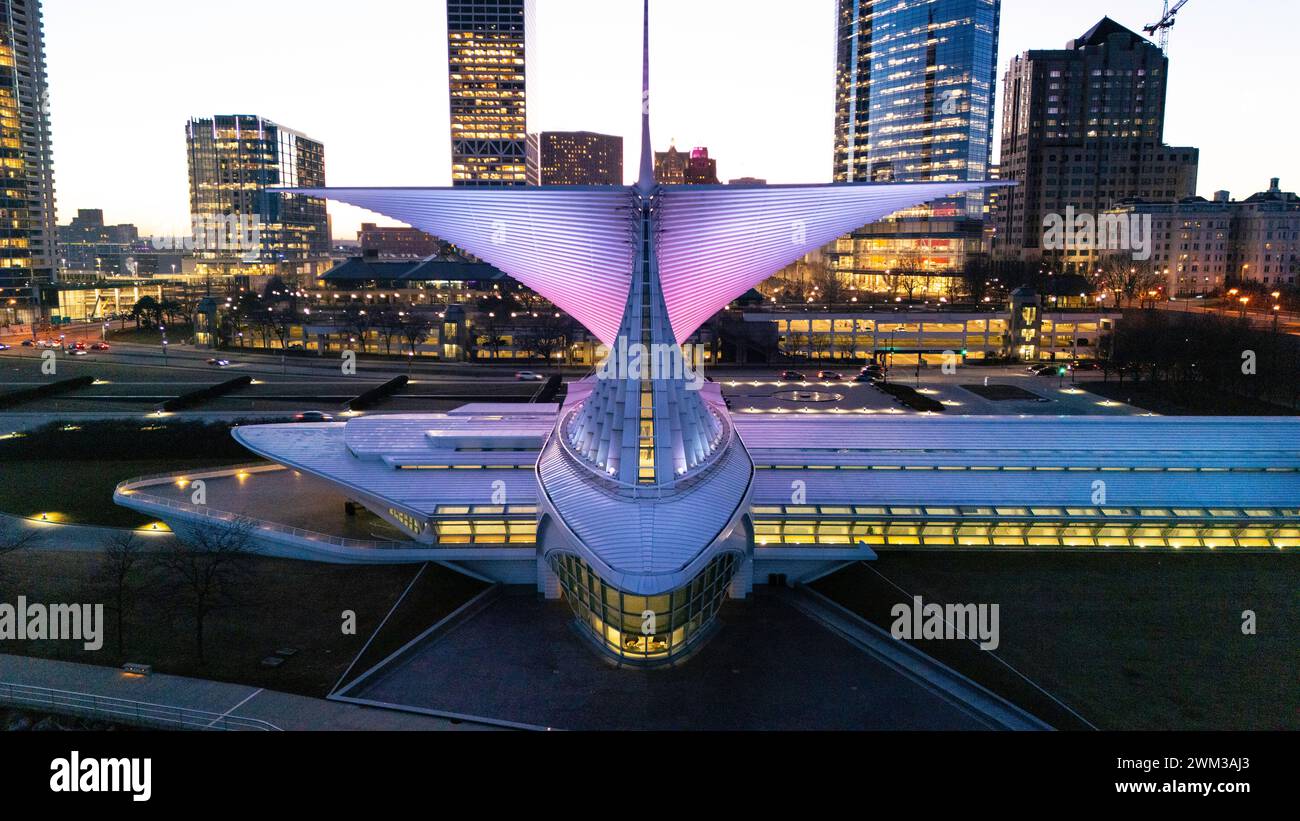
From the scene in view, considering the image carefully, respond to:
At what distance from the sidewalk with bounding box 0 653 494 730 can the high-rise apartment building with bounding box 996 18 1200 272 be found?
119016mm

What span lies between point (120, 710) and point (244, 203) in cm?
13804

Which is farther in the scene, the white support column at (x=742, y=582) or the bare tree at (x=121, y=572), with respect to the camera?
the white support column at (x=742, y=582)

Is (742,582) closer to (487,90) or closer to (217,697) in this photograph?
(217,697)

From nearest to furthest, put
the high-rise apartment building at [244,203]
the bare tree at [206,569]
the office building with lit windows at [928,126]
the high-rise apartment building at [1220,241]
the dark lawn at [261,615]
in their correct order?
the dark lawn at [261,615] → the bare tree at [206,569] → the high-rise apartment building at [1220,241] → the office building with lit windows at [928,126] → the high-rise apartment building at [244,203]

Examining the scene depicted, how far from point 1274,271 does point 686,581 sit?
110 meters

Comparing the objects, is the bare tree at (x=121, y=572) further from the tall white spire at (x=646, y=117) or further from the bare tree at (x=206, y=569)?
the tall white spire at (x=646, y=117)

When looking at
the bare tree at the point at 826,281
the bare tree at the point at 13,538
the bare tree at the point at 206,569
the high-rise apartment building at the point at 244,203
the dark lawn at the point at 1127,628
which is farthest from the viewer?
the high-rise apartment building at the point at 244,203

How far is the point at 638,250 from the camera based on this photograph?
21.1 meters

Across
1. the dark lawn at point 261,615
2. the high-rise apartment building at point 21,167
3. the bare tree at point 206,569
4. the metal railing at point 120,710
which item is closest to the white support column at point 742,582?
the dark lawn at point 261,615

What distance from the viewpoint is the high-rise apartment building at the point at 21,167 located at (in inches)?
3287

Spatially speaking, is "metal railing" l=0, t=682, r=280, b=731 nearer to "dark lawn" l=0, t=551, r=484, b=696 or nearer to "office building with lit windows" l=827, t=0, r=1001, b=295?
"dark lawn" l=0, t=551, r=484, b=696

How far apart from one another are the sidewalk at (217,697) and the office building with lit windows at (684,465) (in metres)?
4.61

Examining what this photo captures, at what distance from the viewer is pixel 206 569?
18.4 meters
